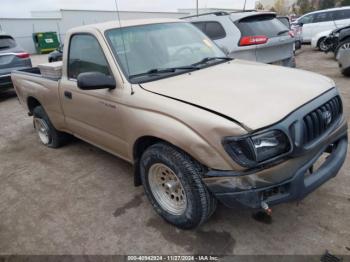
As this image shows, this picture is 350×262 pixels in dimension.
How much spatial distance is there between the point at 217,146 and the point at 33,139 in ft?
14.9

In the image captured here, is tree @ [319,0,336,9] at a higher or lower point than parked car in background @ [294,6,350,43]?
higher

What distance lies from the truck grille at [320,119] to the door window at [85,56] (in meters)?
1.97

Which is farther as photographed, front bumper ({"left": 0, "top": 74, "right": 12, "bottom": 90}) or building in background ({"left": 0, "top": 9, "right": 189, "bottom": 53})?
building in background ({"left": 0, "top": 9, "right": 189, "bottom": 53})

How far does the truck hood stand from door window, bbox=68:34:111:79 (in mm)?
747

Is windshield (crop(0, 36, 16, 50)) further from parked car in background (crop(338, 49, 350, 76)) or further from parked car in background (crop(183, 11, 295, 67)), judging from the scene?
parked car in background (crop(338, 49, 350, 76))

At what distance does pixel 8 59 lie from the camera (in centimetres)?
870

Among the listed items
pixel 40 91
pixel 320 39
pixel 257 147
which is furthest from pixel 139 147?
pixel 320 39

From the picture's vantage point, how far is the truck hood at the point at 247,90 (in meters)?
2.35

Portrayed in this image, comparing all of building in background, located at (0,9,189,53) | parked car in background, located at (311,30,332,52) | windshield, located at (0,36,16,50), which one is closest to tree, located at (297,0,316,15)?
building in background, located at (0,9,189,53)

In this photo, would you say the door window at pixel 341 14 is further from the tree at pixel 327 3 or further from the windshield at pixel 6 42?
the tree at pixel 327 3

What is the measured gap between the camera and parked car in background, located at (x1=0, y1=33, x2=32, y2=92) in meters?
8.58

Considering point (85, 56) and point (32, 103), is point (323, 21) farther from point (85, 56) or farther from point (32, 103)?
point (85, 56)

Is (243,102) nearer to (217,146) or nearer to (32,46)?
(217,146)

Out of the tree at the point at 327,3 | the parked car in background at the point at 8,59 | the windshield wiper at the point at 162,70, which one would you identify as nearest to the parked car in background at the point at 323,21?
the parked car in background at the point at 8,59
